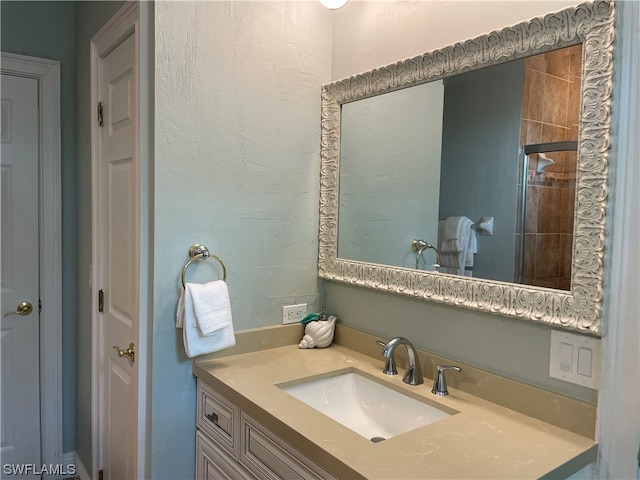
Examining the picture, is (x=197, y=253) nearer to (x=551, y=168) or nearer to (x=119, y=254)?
(x=119, y=254)

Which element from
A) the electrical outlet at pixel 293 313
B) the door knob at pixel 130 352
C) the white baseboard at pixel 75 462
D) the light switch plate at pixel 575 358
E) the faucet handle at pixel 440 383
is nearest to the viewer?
the light switch plate at pixel 575 358

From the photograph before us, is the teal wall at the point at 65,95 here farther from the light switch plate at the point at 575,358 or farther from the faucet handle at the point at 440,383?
the light switch plate at the point at 575,358

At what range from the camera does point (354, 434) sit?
1104mm

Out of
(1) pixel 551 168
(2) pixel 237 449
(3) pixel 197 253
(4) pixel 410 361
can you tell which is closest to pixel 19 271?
(3) pixel 197 253

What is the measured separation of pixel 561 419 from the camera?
1.17 m

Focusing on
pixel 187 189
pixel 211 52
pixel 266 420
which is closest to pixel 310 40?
pixel 211 52

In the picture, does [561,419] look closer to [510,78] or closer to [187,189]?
[510,78]

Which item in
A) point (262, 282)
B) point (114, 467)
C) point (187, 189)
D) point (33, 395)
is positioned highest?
point (187, 189)

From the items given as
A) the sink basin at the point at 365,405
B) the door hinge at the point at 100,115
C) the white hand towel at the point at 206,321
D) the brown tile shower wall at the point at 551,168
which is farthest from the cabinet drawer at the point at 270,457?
the door hinge at the point at 100,115

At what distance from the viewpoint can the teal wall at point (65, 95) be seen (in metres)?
2.11

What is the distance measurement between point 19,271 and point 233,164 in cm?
129

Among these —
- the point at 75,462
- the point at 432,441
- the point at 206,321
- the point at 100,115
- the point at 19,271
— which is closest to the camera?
the point at 432,441

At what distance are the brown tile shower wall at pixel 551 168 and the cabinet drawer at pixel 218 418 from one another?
36.2 inches

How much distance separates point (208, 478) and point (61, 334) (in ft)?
3.99
